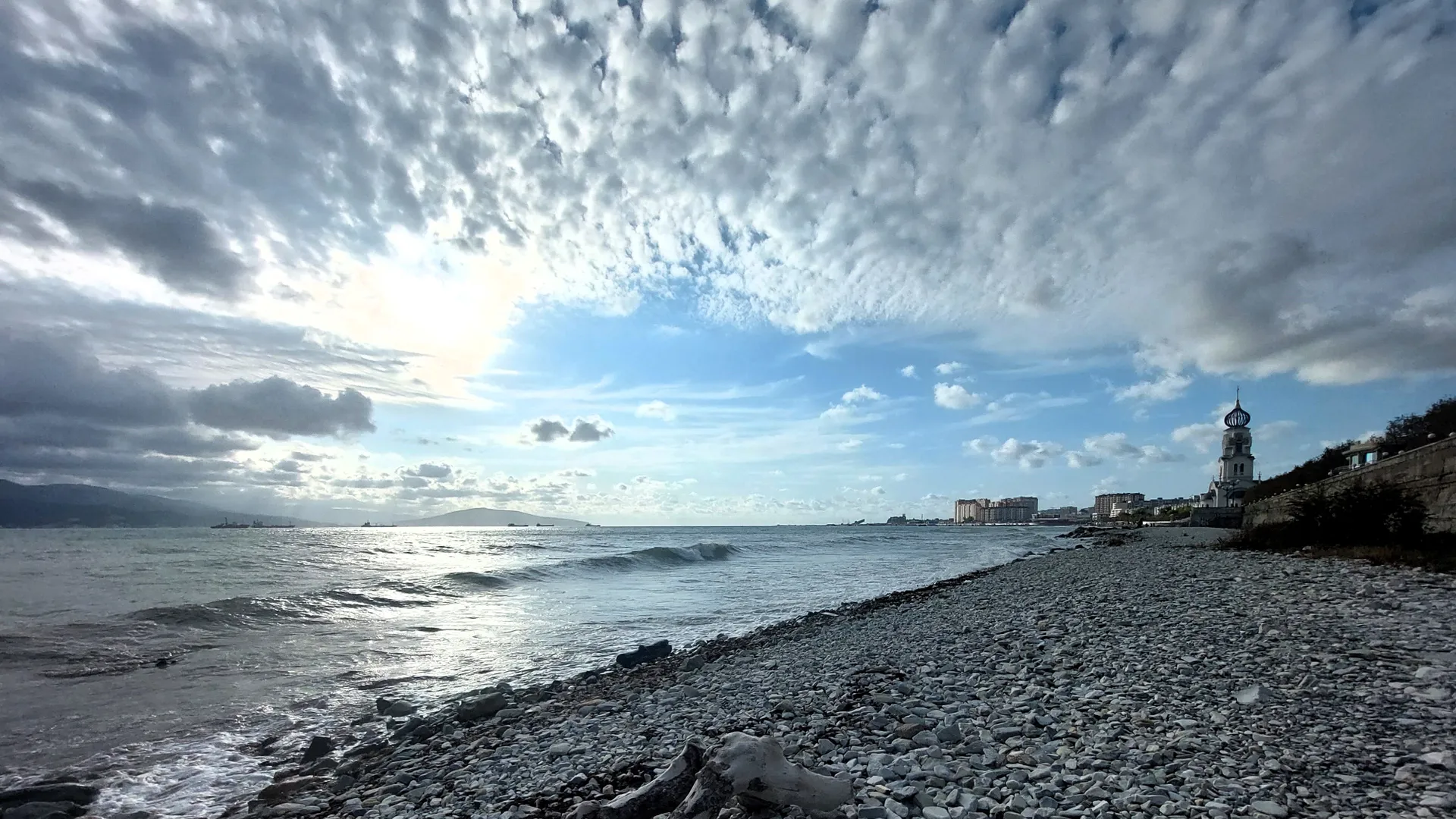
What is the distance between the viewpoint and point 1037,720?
5.80 metres

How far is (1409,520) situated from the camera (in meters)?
17.1

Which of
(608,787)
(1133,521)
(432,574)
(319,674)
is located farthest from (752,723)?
(1133,521)

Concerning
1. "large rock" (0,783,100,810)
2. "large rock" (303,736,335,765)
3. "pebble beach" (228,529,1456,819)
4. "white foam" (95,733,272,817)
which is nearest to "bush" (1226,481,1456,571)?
"pebble beach" (228,529,1456,819)

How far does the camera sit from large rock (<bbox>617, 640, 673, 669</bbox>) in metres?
12.0

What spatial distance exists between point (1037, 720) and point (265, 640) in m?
16.4

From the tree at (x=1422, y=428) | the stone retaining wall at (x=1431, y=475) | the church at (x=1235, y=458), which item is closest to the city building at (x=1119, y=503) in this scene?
the church at (x=1235, y=458)

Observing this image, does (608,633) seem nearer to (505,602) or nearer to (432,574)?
(505,602)

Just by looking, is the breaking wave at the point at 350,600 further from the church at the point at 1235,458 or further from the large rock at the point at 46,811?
the church at the point at 1235,458

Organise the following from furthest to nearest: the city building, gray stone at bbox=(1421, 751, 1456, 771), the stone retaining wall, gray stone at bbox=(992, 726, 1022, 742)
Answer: the city building, the stone retaining wall, gray stone at bbox=(992, 726, 1022, 742), gray stone at bbox=(1421, 751, 1456, 771)

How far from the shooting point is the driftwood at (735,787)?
13.6 feet

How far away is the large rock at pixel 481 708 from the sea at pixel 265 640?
1.82 metres

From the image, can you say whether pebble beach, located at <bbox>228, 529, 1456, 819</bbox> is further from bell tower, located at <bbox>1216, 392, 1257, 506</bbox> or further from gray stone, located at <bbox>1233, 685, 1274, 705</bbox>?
Result: bell tower, located at <bbox>1216, 392, 1257, 506</bbox>

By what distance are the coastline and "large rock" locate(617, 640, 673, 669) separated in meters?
0.37

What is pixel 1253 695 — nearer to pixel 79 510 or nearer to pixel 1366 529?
pixel 1366 529
